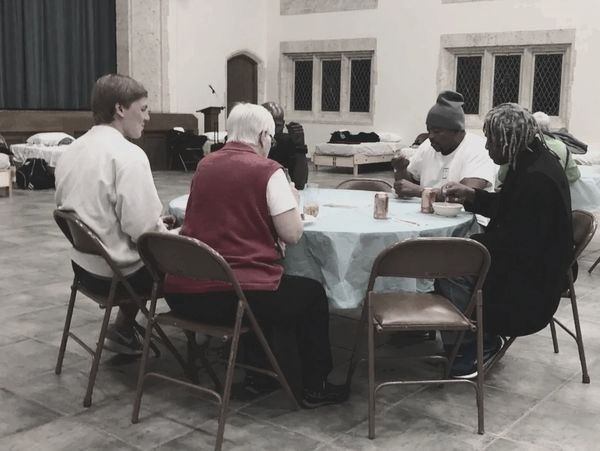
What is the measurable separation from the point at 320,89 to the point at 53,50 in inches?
210

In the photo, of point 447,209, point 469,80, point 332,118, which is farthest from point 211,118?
point 447,209

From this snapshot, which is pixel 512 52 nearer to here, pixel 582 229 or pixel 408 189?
pixel 408 189

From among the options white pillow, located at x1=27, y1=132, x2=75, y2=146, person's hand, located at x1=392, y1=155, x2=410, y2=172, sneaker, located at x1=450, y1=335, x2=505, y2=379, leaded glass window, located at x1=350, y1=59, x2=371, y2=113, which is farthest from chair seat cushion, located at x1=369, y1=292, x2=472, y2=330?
leaded glass window, located at x1=350, y1=59, x2=371, y2=113

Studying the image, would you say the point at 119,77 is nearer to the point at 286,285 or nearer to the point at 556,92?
the point at 286,285

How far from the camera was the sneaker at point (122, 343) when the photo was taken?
11.6ft

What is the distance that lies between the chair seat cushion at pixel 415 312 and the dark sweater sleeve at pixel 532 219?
371 mm

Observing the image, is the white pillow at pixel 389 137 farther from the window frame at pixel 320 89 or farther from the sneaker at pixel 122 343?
the sneaker at pixel 122 343

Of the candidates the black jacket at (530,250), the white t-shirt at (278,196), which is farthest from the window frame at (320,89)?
the white t-shirt at (278,196)

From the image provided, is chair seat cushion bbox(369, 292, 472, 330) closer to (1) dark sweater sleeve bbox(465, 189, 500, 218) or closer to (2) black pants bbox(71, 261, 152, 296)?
(1) dark sweater sleeve bbox(465, 189, 500, 218)

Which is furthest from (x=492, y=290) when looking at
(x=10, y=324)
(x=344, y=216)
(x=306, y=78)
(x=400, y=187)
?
(x=306, y=78)

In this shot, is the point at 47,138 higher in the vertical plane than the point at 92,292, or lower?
higher

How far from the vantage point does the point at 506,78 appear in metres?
13.7

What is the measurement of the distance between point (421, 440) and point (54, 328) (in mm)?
2217

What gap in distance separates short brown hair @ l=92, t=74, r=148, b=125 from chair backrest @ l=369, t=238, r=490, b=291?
1285 millimetres
